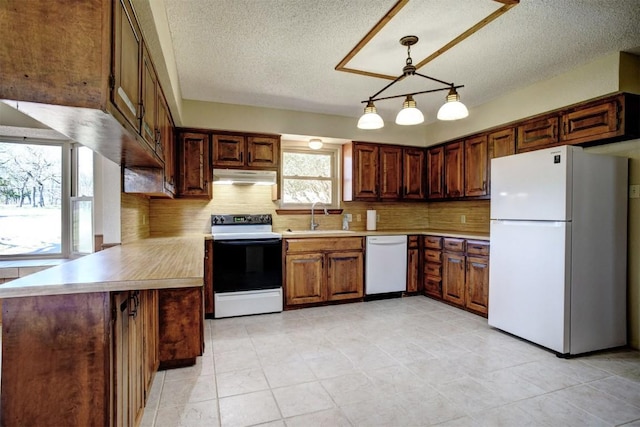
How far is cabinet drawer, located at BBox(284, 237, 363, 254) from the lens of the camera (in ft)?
12.9

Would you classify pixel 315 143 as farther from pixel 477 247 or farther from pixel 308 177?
pixel 477 247

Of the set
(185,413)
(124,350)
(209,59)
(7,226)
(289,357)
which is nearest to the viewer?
(124,350)

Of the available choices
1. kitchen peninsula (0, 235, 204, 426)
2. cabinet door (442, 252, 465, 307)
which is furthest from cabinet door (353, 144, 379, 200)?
kitchen peninsula (0, 235, 204, 426)

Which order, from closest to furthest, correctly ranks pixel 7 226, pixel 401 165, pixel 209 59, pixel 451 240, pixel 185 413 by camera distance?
1. pixel 185 413
2. pixel 209 59
3. pixel 7 226
4. pixel 451 240
5. pixel 401 165

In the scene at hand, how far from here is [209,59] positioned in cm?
282

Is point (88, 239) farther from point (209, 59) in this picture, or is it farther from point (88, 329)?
point (88, 329)

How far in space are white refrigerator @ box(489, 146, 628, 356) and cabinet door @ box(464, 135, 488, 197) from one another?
913 mm

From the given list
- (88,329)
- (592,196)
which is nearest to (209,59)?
(88,329)

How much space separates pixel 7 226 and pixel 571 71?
5949mm

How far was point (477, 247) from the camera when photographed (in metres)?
3.71

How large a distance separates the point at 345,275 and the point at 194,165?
2.28 metres

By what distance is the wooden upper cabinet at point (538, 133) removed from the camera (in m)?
3.22

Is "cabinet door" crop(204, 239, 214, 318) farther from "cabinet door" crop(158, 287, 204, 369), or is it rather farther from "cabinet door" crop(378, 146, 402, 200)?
"cabinet door" crop(378, 146, 402, 200)

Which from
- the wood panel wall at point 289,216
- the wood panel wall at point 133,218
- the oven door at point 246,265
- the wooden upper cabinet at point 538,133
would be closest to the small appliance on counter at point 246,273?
the oven door at point 246,265
